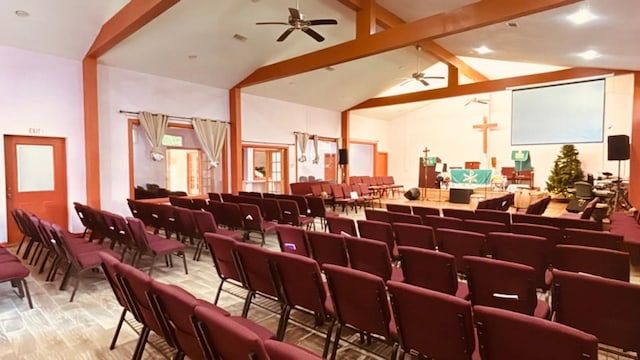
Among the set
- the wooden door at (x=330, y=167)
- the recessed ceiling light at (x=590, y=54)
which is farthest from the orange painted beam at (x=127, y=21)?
the wooden door at (x=330, y=167)

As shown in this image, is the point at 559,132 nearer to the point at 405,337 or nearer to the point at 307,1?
the point at 307,1

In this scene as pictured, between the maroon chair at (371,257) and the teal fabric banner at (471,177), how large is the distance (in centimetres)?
1014

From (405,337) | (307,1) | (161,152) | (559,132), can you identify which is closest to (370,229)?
(405,337)

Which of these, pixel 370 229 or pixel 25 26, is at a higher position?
pixel 25 26

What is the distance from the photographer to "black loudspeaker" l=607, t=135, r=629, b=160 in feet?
23.0

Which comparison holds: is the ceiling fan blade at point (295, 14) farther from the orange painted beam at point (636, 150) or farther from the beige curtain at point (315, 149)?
the orange painted beam at point (636, 150)

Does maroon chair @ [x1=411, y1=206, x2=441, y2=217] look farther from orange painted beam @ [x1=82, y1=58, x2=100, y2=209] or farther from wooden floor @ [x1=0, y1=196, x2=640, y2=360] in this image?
orange painted beam @ [x1=82, y1=58, x2=100, y2=209]

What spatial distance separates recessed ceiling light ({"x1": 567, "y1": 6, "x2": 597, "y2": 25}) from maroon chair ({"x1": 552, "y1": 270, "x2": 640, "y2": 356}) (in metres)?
4.10

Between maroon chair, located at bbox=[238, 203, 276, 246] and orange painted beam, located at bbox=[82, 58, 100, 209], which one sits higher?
orange painted beam, located at bbox=[82, 58, 100, 209]

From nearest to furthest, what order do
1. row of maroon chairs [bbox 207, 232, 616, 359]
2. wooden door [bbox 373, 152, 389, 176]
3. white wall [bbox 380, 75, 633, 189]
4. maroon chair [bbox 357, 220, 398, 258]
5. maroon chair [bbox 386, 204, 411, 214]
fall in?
1. row of maroon chairs [bbox 207, 232, 616, 359]
2. maroon chair [bbox 357, 220, 398, 258]
3. maroon chair [bbox 386, 204, 411, 214]
4. white wall [bbox 380, 75, 633, 189]
5. wooden door [bbox 373, 152, 389, 176]

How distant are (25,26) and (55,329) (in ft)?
16.1

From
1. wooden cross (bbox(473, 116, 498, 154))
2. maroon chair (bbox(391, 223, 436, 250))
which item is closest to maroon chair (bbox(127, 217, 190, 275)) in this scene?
maroon chair (bbox(391, 223, 436, 250))

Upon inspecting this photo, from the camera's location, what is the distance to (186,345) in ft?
5.97

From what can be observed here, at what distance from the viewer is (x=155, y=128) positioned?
7.61 meters
